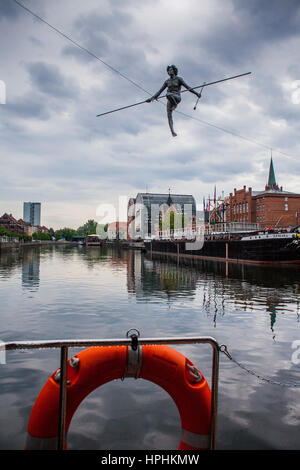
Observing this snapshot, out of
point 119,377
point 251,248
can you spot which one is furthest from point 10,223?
point 119,377

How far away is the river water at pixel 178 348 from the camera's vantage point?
517 cm

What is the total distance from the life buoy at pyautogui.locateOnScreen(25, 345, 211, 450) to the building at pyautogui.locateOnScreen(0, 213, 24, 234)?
188m

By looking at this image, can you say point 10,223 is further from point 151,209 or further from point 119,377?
point 119,377

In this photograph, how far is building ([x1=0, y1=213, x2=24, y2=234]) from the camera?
17888 cm

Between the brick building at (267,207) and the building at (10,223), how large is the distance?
13324 centimetres

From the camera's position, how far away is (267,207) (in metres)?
81.4

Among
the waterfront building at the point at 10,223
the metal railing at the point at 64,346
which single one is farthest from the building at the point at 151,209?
the metal railing at the point at 64,346

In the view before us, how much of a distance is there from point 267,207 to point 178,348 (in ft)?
256

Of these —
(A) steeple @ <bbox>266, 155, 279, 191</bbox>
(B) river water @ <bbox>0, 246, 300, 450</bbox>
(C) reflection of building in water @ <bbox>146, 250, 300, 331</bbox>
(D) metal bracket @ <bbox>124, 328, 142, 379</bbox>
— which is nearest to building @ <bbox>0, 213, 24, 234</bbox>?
(A) steeple @ <bbox>266, 155, 279, 191</bbox>

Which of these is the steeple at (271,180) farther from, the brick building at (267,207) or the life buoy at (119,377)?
the life buoy at (119,377)

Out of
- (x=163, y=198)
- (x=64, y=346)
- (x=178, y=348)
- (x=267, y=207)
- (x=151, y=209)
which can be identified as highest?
(x=163, y=198)

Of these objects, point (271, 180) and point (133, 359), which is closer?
point (133, 359)

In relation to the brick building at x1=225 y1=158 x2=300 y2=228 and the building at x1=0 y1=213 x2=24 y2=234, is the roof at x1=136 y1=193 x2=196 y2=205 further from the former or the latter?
the building at x1=0 y1=213 x2=24 y2=234

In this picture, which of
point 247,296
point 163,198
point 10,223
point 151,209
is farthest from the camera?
point 10,223
